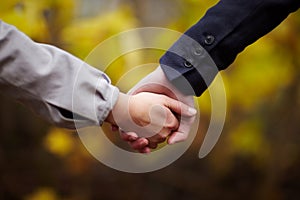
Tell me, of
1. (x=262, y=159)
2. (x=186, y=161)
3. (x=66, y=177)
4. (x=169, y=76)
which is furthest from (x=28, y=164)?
(x=169, y=76)

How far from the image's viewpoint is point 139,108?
1.62 metres

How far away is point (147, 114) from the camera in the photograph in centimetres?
163

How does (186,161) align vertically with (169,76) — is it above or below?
above

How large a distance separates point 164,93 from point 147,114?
84 mm

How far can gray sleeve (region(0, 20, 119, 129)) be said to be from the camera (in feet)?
4.86

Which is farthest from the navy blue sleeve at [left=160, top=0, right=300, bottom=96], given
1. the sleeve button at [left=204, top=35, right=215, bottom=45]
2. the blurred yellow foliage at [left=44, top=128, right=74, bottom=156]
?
the blurred yellow foliage at [left=44, top=128, right=74, bottom=156]

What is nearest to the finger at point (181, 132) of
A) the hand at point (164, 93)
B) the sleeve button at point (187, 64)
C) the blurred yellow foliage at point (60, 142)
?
the hand at point (164, 93)

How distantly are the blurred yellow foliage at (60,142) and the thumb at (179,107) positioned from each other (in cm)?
120

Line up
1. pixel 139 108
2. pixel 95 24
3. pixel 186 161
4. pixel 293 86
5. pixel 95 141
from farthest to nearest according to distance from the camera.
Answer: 1. pixel 186 161
2. pixel 293 86
3. pixel 95 24
4. pixel 95 141
5. pixel 139 108

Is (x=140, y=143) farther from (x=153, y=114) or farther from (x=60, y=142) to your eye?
(x=60, y=142)

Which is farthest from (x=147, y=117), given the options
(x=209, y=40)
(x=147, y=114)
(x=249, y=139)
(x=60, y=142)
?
(x=249, y=139)

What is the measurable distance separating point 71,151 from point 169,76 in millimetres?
1311

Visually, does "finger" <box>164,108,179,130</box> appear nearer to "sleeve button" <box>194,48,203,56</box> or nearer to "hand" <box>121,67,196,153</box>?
"hand" <box>121,67,196,153</box>

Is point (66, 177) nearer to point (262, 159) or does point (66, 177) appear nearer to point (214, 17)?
point (262, 159)
